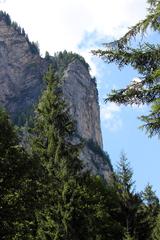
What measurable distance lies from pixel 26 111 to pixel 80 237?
560 ft

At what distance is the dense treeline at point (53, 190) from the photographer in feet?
71.7

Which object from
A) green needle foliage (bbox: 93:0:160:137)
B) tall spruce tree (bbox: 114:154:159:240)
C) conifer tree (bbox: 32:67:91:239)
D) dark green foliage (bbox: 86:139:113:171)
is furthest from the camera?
dark green foliage (bbox: 86:139:113:171)

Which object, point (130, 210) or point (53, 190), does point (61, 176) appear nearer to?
point (53, 190)

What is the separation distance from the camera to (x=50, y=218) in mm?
26391

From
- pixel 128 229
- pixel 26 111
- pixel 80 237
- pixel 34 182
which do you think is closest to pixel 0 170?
pixel 34 182

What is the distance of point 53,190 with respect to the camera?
2672 centimetres

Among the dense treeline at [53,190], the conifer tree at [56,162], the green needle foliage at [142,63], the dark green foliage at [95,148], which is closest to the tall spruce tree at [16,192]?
the dense treeline at [53,190]

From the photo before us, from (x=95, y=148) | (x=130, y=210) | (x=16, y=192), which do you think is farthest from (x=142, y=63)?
(x=95, y=148)

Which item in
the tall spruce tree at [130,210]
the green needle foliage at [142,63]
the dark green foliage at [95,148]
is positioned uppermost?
the dark green foliage at [95,148]

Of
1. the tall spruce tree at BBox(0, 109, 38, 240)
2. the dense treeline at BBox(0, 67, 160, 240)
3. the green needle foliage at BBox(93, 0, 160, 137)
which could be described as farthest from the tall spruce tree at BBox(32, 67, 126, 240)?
the green needle foliage at BBox(93, 0, 160, 137)

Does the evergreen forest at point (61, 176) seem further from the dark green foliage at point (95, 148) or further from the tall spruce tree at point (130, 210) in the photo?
the dark green foliage at point (95, 148)

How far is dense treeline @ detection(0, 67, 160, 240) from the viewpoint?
2184 cm

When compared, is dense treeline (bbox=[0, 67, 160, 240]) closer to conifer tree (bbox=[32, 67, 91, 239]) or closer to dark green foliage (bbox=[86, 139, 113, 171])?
conifer tree (bbox=[32, 67, 91, 239])

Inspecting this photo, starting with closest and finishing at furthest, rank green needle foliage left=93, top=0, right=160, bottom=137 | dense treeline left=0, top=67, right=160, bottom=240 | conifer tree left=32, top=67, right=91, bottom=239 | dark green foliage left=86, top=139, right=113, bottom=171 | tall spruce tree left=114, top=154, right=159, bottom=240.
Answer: green needle foliage left=93, top=0, right=160, bottom=137 → dense treeline left=0, top=67, right=160, bottom=240 → conifer tree left=32, top=67, right=91, bottom=239 → tall spruce tree left=114, top=154, right=159, bottom=240 → dark green foliage left=86, top=139, right=113, bottom=171
